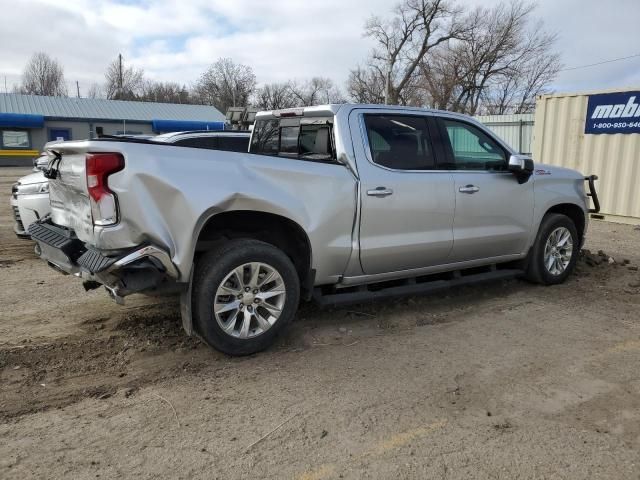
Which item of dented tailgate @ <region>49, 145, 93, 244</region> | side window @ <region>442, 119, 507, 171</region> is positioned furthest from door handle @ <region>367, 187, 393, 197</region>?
dented tailgate @ <region>49, 145, 93, 244</region>

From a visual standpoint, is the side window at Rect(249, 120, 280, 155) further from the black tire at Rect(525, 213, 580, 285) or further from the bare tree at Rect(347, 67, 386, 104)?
the bare tree at Rect(347, 67, 386, 104)

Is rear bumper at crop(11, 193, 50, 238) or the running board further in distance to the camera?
rear bumper at crop(11, 193, 50, 238)

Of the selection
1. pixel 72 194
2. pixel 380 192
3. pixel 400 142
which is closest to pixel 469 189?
pixel 400 142

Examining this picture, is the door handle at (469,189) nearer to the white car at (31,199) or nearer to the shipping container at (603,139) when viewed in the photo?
the white car at (31,199)

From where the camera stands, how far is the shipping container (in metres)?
10.7

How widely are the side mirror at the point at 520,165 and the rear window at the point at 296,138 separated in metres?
2.01

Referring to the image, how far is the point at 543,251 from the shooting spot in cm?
609

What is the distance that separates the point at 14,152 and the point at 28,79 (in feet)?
152

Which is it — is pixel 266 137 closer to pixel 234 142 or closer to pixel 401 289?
pixel 401 289

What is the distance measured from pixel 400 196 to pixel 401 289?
0.88 metres

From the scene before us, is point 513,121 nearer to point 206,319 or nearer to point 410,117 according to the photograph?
point 410,117

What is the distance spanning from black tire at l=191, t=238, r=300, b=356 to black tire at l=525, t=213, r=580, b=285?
10.1ft

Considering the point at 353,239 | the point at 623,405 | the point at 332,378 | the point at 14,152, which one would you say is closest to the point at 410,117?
the point at 353,239

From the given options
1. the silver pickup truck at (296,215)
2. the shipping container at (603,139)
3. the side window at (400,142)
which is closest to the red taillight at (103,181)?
the silver pickup truck at (296,215)
